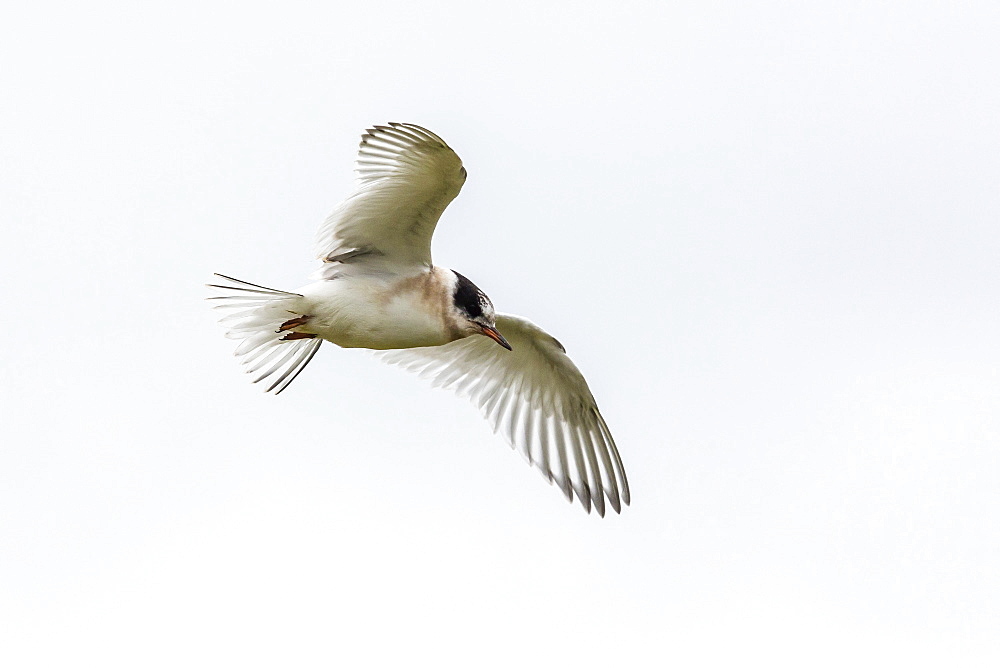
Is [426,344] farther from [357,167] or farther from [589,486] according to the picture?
[589,486]

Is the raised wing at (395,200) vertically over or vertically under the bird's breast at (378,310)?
over

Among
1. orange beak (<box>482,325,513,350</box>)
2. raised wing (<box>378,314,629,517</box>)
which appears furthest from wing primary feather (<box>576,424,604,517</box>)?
orange beak (<box>482,325,513,350</box>)

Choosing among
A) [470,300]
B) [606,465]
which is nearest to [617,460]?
[606,465]

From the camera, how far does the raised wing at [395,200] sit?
38.8ft

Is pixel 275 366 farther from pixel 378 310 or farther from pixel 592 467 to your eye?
pixel 592 467

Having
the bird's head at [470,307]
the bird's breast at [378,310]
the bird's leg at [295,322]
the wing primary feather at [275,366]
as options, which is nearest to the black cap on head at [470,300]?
the bird's head at [470,307]

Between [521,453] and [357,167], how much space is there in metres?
4.05

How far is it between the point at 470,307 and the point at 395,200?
1160 mm

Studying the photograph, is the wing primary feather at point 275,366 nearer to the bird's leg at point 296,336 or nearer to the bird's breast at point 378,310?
the bird's leg at point 296,336

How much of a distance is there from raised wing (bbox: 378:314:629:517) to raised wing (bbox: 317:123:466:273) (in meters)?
2.44

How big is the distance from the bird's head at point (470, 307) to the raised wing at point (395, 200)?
0.36m

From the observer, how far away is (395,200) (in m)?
12.2

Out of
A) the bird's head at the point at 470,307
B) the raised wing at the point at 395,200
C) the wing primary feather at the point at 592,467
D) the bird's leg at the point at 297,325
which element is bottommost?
the wing primary feather at the point at 592,467

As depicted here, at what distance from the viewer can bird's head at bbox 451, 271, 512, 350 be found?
1273 centimetres
